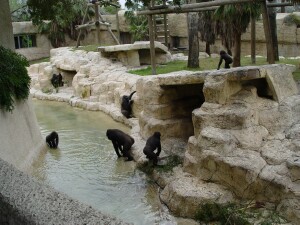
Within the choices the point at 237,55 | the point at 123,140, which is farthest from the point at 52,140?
the point at 237,55

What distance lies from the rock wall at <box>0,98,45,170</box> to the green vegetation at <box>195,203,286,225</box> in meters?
4.57

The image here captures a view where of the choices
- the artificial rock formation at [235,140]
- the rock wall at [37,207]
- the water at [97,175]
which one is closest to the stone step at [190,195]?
the artificial rock formation at [235,140]

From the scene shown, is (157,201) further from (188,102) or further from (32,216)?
(32,216)

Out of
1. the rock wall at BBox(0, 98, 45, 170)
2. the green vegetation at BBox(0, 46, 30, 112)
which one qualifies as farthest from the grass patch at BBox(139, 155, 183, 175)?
the green vegetation at BBox(0, 46, 30, 112)

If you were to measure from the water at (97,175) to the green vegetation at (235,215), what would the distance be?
77 cm

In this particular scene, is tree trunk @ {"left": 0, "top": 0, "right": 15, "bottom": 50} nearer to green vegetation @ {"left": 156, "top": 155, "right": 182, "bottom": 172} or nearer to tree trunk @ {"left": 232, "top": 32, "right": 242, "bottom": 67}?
green vegetation @ {"left": 156, "top": 155, "right": 182, "bottom": 172}

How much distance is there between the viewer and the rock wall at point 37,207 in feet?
9.64

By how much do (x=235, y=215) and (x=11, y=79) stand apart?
20.6 ft

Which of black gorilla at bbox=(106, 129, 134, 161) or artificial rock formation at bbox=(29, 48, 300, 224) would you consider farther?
black gorilla at bbox=(106, 129, 134, 161)

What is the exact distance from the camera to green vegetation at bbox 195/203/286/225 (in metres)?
7.28

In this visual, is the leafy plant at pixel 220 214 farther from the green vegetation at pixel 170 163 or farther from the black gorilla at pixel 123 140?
the black gorilla at pixel 123 140

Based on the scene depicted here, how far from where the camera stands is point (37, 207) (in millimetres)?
3105

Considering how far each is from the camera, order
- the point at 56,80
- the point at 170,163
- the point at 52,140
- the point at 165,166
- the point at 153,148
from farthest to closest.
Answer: the point at 56,80
the point at 52,140
the point at 153,148
the point at 170,163
the point at 165,166

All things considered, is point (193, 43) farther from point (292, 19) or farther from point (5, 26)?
point (5, 26)
